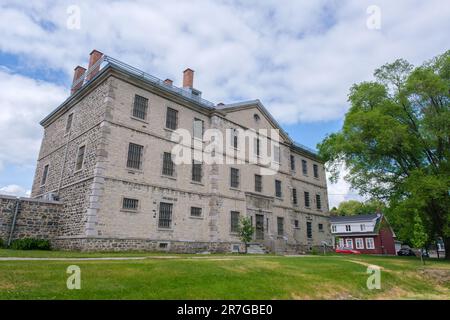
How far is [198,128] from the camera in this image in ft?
75.9

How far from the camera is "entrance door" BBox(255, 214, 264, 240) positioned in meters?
24.8

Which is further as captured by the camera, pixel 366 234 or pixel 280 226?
pixel 366 234

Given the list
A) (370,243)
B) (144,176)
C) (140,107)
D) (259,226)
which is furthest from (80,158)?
(370,243)

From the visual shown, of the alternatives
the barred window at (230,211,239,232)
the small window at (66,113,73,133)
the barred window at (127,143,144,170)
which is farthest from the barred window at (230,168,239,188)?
the small window at (66,113,73,133)

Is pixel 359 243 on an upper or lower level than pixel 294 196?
lower

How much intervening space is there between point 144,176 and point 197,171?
4.56m

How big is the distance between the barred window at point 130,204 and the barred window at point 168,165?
3.00 metres

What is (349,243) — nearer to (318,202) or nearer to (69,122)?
(318,202)

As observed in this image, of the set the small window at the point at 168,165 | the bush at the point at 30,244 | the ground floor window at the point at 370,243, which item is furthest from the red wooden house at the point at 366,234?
the bush at the point at 30,244

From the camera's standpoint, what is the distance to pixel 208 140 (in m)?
23.4

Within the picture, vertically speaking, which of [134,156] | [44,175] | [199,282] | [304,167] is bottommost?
[199,282]
